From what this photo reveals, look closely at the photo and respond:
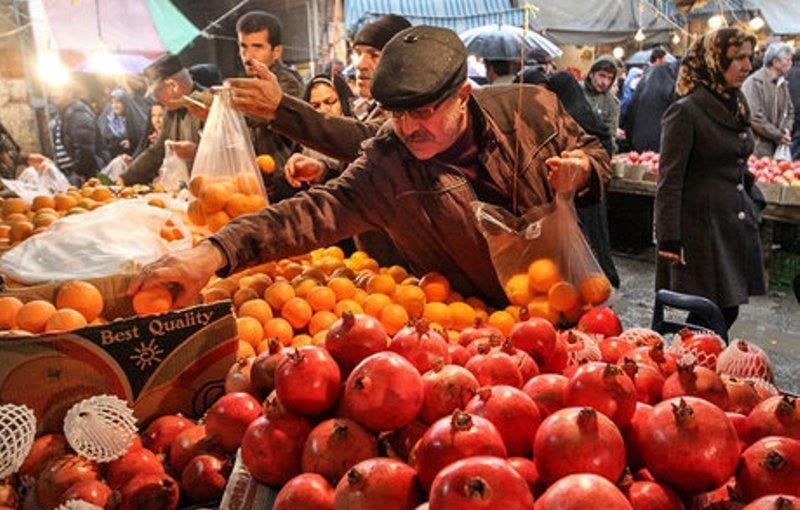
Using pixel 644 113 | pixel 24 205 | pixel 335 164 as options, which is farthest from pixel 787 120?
pixel 24 205

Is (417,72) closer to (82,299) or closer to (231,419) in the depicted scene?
(231,419)

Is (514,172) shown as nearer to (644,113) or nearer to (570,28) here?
(644,113)

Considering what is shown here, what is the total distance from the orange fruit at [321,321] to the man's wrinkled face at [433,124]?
2.22ft

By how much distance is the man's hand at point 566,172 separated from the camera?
2.39m

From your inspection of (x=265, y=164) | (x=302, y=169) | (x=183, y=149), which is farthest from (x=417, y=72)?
(x=183, y=149)

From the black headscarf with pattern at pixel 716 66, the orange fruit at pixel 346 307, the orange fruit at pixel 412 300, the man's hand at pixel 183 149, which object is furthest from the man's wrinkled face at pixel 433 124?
the man's hand at pixel 183 149

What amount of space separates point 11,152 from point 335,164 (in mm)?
4978

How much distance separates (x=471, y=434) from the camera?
1.15 meters

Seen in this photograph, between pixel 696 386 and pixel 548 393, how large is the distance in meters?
0.32

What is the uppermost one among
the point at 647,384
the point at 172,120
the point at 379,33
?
the point at 379,33

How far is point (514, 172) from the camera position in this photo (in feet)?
8.46

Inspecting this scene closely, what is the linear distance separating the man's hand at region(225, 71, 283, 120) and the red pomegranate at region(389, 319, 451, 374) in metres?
1.74

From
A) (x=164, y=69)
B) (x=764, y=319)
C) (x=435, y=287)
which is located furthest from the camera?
(x=764, y=319)

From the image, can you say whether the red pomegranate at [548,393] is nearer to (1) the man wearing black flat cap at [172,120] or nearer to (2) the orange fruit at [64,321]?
(2) the orange fruit at [64,321]
